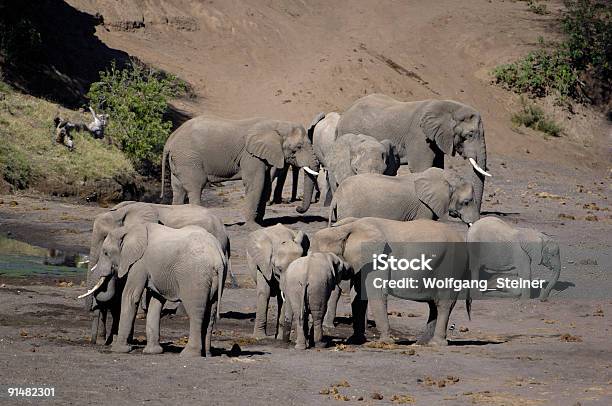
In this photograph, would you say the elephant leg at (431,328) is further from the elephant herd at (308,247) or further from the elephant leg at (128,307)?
the elephant leg at (128,307)

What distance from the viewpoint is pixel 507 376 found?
48.7ft

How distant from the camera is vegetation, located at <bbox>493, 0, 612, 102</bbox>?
51.4 m

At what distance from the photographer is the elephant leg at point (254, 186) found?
27.5m

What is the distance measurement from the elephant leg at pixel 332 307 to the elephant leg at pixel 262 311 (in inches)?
33.1

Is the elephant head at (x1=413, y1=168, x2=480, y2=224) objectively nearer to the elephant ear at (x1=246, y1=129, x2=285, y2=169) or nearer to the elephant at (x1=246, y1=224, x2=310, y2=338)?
the elephant at (x1=246, y1=224, x2=310, y2=338)

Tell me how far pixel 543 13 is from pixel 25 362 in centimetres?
Result: 4694

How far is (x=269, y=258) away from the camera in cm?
1819

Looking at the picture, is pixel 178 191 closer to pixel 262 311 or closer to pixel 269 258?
pixel 269 258

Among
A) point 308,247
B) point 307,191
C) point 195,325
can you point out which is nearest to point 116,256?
point 195,325

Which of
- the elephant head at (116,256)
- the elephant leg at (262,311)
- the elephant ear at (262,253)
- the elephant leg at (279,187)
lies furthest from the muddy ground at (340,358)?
the elephant leg at (279,187)

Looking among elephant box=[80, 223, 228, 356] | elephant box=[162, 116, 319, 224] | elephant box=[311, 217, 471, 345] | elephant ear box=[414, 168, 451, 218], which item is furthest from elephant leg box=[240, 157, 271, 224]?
elephant box=[80, 223, 228, 356]

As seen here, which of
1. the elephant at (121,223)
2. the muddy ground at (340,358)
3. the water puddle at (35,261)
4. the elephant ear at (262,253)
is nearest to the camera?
the muddy ground at (340,358)

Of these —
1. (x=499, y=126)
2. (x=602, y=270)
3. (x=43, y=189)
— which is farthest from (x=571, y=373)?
(x=499, y=126)

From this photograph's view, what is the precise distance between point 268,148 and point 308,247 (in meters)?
9.26
